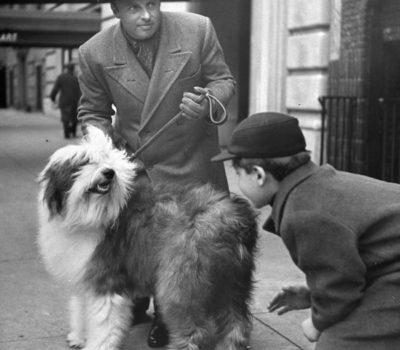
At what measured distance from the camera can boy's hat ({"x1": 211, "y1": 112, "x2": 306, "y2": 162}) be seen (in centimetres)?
288

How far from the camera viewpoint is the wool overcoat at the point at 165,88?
4234 mm

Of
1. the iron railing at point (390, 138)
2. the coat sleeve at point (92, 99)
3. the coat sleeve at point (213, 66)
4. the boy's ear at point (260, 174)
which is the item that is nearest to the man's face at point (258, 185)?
the boy's ear at point (260, 174)

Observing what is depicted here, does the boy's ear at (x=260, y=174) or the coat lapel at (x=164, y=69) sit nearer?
the boy's ear at (x=260, y=174)

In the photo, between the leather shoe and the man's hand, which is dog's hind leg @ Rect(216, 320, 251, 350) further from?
the man's hand

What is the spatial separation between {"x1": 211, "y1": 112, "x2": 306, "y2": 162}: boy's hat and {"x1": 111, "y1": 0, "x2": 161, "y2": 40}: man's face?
140 centimetres

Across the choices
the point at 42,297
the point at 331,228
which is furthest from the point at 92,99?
the point at 331,228

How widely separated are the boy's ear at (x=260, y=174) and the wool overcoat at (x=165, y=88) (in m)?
1.31

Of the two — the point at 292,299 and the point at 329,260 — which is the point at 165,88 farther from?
the point at 329,260

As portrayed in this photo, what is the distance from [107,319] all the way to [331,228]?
158 centimetres

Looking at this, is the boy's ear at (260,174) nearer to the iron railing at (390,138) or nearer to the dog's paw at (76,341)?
the dog's paw at (76,341)

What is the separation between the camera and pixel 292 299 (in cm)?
332

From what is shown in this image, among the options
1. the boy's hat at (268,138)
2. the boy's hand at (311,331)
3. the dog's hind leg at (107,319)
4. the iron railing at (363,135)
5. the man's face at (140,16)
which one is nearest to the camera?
the boy's hat at (268,138)

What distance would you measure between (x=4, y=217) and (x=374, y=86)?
448cm

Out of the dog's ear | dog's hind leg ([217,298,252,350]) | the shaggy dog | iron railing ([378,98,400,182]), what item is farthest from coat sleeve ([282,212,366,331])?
iron railing ([378,98,400,182])
